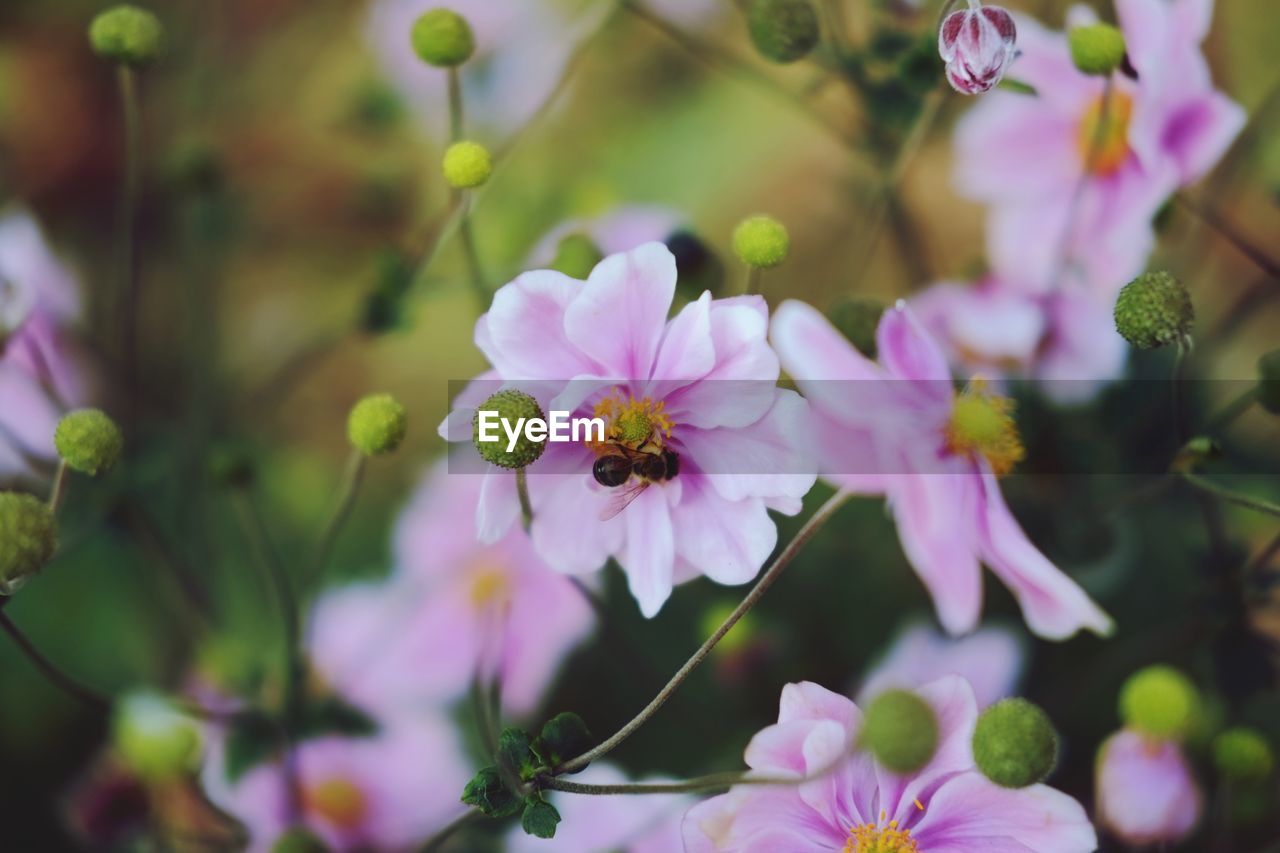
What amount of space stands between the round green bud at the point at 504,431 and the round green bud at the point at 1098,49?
27 cm

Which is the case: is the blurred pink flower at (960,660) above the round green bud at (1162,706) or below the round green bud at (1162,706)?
below

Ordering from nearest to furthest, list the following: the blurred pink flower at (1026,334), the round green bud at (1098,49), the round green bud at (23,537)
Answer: the round green bud at (23,537)
the round green bud at (1098,49)
the blurred pink flower at (1026,334)

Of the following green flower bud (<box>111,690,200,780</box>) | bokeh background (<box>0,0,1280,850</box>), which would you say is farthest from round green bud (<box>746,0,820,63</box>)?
green flower bud (<box>111,690,200,780</box>)

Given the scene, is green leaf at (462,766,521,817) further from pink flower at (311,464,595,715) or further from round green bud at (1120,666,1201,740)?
round green bud at (1120,666,1201,740)

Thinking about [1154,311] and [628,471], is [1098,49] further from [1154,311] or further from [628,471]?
[628,471]

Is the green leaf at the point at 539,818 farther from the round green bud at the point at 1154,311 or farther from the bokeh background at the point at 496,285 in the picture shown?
the round green bud at the point at 1154,311

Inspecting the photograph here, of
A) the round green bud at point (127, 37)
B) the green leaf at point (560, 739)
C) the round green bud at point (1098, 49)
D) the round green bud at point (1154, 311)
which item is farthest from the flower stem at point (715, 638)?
the round green bud at point (127, 37)

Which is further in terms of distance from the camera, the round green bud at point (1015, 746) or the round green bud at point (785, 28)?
the round green bud at point (785, 28)

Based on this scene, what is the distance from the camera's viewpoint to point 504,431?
365 mm

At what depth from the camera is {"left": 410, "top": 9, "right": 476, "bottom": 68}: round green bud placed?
0.48 m

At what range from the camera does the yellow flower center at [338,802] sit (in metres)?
0.54

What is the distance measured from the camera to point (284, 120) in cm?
101

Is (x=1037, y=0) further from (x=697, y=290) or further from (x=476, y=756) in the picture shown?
(x=476, y=756)

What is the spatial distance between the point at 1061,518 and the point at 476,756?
1.09ft
